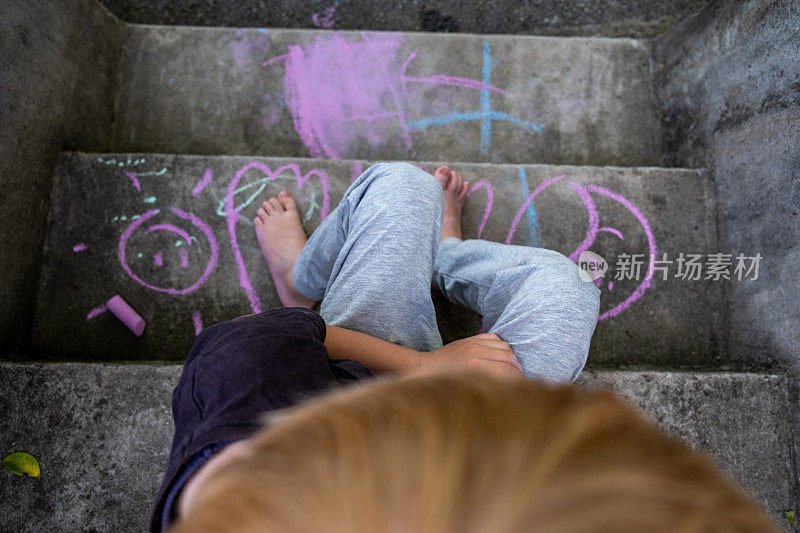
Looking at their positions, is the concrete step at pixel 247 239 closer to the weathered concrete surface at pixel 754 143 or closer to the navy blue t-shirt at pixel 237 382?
the weathered concrete surface at pixel 754 143

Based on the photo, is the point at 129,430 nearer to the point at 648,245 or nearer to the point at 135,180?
the point at 135,180

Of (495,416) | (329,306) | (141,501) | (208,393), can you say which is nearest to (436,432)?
(495,416)

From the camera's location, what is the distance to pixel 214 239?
1666 mm

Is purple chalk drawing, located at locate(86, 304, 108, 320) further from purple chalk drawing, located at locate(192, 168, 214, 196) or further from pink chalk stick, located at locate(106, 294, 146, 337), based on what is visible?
purple chalk drawing, located at locate(192, 168, 214, 196)

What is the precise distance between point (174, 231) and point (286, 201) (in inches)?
14.8

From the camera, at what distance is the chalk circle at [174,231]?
1.63 meters

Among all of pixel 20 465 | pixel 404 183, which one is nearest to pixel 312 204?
pixel 404 183

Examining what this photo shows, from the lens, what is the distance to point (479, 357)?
110 centimetres

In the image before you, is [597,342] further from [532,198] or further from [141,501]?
[141,501]

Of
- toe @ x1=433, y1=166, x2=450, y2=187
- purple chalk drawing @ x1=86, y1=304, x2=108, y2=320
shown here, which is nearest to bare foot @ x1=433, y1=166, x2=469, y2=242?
toe @ x1=433, y1=166, x2=450, y2=187

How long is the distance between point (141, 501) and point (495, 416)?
1.20 metres

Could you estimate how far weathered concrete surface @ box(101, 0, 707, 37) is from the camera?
2.22 metres

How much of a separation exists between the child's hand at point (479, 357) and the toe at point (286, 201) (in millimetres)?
759

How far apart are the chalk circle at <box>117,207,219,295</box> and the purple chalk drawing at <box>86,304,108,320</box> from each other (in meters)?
0.13
